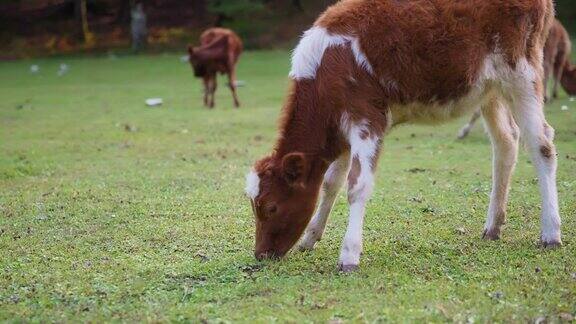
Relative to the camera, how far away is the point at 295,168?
6.11 meters

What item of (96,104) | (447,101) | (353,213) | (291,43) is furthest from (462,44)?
(291,43)

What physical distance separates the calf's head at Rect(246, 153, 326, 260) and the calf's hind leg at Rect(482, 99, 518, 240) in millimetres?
1663

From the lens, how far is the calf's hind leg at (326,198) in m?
6.64

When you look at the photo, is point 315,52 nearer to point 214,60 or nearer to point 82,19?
point 214,60

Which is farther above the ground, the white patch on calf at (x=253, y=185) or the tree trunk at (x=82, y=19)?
the white patch on calf at (x=253, y=185)

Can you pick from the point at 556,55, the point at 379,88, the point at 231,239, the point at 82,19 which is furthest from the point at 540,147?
the point at 82,19

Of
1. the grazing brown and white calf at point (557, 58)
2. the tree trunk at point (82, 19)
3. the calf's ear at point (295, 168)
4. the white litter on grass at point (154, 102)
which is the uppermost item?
the calf's ear at point (295, 168)

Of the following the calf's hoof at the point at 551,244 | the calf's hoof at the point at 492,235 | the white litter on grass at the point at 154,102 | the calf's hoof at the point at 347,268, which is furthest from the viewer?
the white litter on grass at the point at 154,102

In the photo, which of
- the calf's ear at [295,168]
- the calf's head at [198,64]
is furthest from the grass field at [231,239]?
the calf's head at [198,64]

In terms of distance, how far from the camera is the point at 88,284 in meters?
5.66

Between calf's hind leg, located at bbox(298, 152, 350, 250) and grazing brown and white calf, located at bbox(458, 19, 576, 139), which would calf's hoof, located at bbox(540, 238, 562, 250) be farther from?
grazing brown and white calf, located at bbox(458, 19, 576, 139)

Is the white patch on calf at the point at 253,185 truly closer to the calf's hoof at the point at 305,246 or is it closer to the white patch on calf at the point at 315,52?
the calf's hoof at the point at 305,246

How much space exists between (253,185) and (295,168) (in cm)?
34

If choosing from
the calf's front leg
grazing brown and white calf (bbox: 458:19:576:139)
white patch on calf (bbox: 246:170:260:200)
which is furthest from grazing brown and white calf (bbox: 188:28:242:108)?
the calf's front leg
